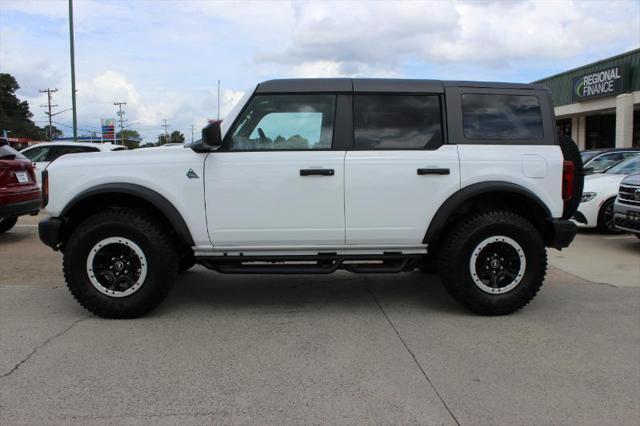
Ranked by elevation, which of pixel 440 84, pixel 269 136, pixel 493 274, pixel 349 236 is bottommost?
pixel 493 274

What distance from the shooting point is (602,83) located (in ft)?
85.0

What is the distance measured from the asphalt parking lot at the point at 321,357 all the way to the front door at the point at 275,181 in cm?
80

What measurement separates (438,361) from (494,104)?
2.41 metres

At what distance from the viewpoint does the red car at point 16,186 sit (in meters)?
8.06

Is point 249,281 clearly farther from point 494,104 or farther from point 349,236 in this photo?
point 494,104

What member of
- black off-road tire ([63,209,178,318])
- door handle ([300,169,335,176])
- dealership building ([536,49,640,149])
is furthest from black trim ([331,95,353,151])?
dealership building ([536,49,640,149])

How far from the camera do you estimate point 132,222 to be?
186 inches

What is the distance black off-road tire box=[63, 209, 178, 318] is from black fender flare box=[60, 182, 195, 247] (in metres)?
0.19

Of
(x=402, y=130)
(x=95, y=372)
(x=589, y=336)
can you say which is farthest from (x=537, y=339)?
(x=95, y=372)

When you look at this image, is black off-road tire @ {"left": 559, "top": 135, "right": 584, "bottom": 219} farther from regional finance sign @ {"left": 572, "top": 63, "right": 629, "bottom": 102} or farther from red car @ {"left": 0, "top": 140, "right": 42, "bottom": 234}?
regional finance sign @ {"left": 572, "top": 63, "right": 629, "bottom": 102}

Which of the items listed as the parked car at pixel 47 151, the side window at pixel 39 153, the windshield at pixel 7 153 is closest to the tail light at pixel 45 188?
the windshield at pixel 7 153

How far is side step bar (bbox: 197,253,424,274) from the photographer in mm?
4844

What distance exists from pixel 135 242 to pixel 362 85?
243 centimetres

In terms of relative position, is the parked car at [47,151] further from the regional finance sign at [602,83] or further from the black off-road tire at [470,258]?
the regional finance sign at [602,83]
